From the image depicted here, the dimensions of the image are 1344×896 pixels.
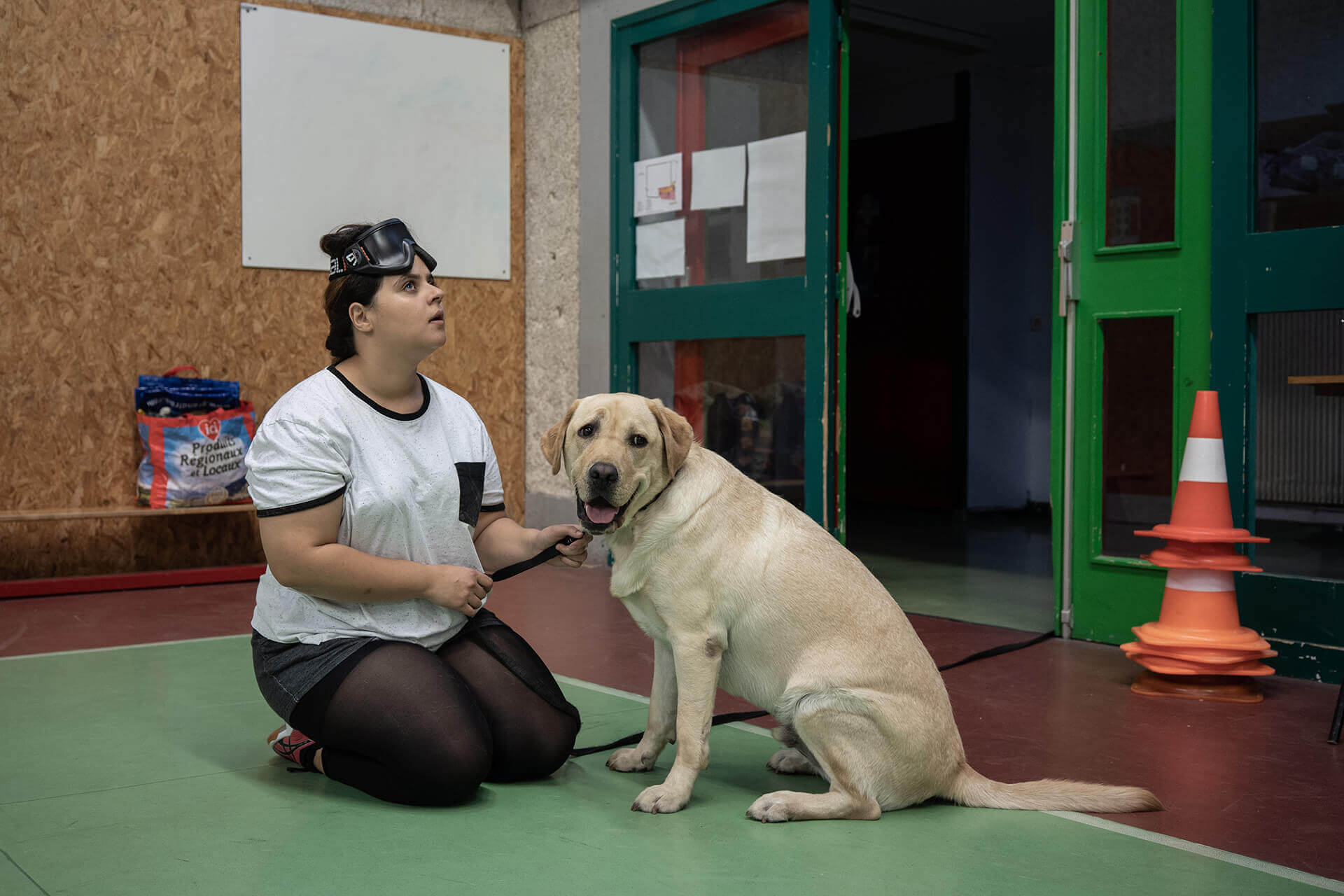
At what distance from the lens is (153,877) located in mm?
2029

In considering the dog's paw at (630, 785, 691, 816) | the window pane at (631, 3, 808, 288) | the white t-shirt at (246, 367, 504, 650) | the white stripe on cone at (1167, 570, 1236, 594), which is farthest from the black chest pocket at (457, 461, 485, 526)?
the window pane at (631, 3, 808, 288)

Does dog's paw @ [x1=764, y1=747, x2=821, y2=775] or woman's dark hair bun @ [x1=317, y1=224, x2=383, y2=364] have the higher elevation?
woman's dark hair bun @ [x1=317, y1=224, x2=383, y2=364]

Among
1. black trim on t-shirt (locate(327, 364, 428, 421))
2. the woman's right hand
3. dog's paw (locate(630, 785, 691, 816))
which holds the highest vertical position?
black trim on t-shirt (locate(327, 364, 428, 421))

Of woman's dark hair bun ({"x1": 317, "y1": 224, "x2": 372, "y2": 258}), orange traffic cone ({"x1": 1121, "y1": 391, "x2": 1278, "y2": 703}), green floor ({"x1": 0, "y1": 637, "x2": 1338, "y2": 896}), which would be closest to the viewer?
green floor ({"x1": 0, "y1": 637, "x2": 1338, "y2": 896})

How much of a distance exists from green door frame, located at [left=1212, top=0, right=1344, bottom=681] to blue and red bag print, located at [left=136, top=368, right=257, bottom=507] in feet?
14.4

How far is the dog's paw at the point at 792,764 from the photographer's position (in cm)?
275

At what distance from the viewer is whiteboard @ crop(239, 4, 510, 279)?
6121mm

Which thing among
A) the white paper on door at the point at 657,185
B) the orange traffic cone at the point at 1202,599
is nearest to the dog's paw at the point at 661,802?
the orange traffic cone at the point at 1202,599

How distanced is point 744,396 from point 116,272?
318 cm

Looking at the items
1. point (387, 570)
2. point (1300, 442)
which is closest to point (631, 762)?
point (387, 570)

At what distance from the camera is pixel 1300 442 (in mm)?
3783

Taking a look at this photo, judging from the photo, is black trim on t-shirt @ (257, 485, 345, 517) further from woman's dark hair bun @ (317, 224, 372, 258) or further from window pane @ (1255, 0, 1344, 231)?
window pane @ (1255, 0, 1344, 231)

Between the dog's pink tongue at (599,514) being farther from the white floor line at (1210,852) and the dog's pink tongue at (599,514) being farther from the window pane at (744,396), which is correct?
the window pane at (744,396)

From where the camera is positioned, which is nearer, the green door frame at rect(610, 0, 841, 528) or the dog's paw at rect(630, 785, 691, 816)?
the dog's paw at rect(630, 785, 691, 816)
